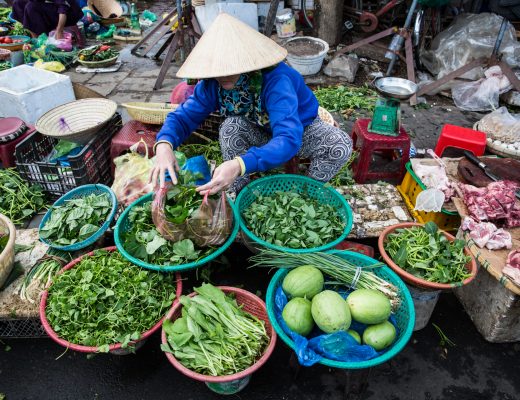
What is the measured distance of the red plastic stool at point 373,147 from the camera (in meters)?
3.39

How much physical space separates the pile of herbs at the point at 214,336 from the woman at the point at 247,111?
658 mm

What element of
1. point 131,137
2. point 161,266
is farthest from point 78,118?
point 161,266

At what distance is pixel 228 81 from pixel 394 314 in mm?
Result: 1782

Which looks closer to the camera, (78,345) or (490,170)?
(78,345)

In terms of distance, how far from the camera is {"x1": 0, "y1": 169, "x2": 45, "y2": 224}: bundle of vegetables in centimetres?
321

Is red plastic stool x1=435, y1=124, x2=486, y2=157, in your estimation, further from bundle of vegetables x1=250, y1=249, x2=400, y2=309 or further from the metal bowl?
bundle of vegetables x1=250, y1=249, x2=400, y2=309

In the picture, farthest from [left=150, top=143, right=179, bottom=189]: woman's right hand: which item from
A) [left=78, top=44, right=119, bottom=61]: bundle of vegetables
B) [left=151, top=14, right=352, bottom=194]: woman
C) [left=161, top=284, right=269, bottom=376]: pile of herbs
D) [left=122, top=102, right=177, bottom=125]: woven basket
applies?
[left=78, top=44, right=119, bottom=61]: bundle of vegetables

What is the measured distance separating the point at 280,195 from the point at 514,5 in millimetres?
5817

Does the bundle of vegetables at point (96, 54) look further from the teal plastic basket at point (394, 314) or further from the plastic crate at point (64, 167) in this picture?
the teal plastic basket at point (394, 314)

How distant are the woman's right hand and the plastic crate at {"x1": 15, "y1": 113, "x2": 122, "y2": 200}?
96 centimetres

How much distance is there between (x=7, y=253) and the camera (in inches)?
92.6

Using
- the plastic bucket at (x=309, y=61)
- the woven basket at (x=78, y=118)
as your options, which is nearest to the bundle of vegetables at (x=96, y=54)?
the plastic bucket at (x=309, y=61)

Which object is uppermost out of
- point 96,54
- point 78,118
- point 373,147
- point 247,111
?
point 247,111

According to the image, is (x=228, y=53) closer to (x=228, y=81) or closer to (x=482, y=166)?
(x=228, y=81)
